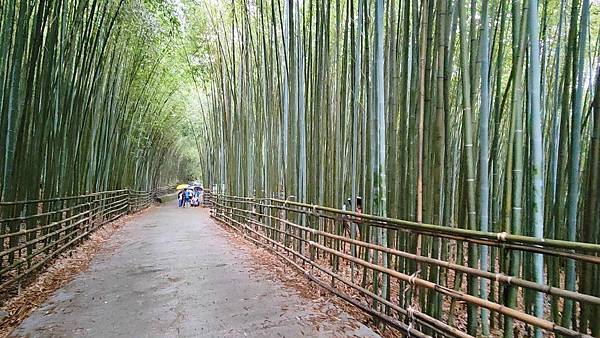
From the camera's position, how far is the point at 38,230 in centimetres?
416

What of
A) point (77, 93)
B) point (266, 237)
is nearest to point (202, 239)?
point (266, 237)

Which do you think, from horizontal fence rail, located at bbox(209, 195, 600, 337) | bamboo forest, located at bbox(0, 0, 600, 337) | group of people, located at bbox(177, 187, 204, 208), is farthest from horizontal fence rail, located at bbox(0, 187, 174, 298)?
group of people, located at bbox(177, 187, 204, 208)

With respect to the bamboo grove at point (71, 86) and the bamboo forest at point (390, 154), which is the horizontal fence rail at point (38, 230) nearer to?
the bamboo forest at point (390, 154)

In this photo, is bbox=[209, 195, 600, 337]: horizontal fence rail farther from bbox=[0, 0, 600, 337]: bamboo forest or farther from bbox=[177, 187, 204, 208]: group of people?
bbox=[177, 187, 204, 208]: group of people

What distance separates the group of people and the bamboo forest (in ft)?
30.4

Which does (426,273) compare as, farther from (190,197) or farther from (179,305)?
(190,197)

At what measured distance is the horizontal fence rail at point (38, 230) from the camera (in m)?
3.55

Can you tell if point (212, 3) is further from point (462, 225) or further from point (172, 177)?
point (172, 177)

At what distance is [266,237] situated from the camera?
6.34m

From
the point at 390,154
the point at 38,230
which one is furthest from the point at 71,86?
the point at 390,154

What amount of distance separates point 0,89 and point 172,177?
106 feet

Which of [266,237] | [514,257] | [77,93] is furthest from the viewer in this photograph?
[266,237]

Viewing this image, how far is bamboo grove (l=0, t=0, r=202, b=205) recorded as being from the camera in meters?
3.59

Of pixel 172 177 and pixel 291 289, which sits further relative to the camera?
pixel 172 177
